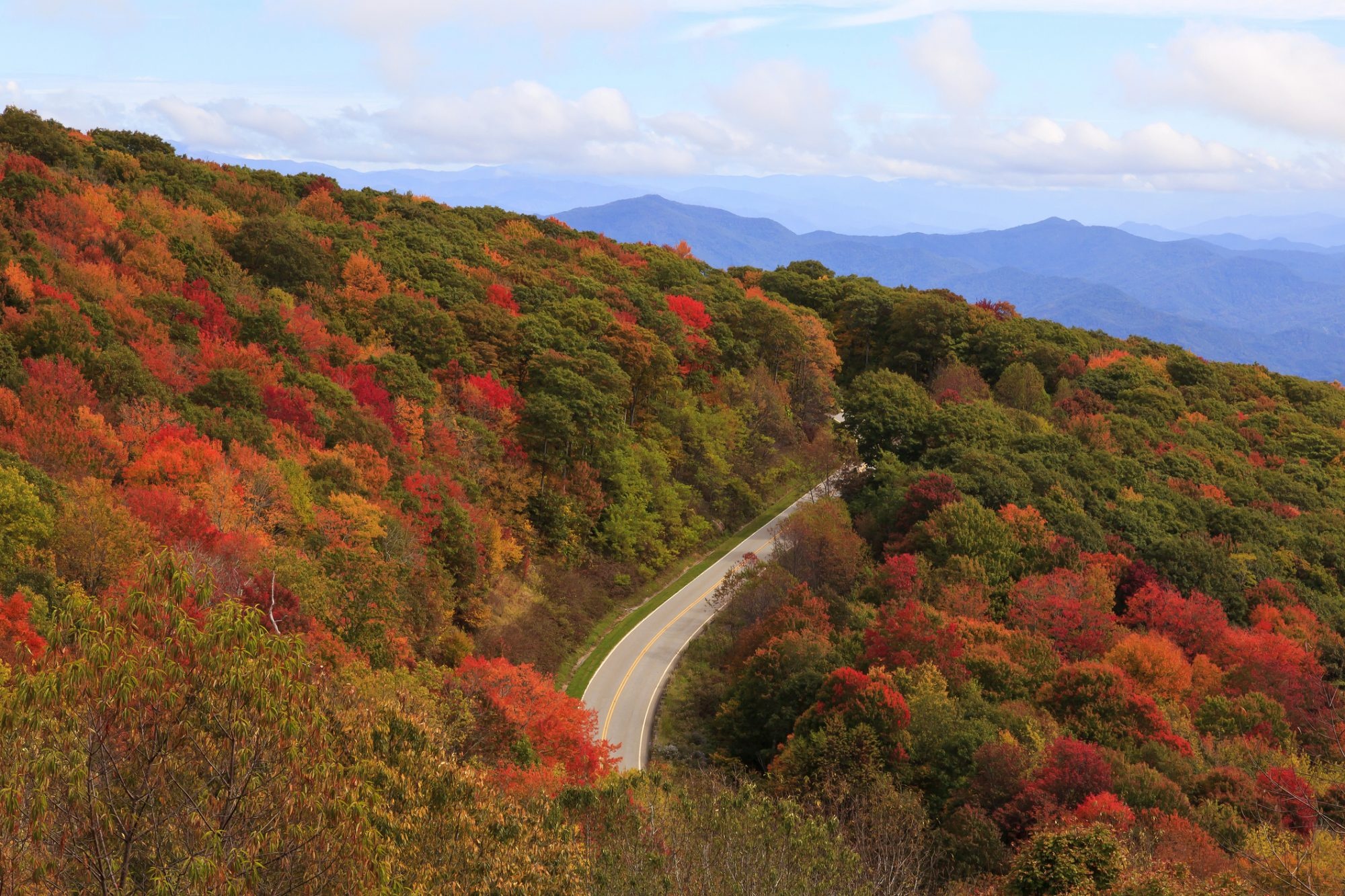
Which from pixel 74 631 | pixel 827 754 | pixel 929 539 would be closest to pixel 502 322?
pixel 929 539

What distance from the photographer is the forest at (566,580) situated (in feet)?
28.7

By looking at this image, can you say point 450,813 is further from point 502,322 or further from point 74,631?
point 502,322

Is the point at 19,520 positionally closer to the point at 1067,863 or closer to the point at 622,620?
the point at 622,620

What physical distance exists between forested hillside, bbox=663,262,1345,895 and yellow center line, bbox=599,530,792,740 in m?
1.81

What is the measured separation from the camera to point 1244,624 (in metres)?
33.8

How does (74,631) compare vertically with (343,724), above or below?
above

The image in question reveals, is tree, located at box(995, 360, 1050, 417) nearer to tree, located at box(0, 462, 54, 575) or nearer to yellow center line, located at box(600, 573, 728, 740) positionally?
yellow center line, located at box(600, 573, 728, 740)

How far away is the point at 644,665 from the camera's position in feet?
115

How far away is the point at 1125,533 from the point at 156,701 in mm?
36624

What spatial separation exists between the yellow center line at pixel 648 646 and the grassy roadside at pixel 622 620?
1186 millimetres

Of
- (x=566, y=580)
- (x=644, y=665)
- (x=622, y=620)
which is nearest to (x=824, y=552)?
(x=644, y=665)

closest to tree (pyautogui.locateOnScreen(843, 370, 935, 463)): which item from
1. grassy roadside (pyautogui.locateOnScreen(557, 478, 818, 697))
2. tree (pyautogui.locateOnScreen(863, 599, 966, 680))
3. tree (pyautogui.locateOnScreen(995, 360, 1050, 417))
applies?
grassy roadside (pyautogui.locateOnScreen(557, 478, 818, 697))

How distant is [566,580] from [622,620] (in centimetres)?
A: 295

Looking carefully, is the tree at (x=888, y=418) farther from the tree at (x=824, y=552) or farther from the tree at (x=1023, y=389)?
the tree at (x=1023, y=389)
